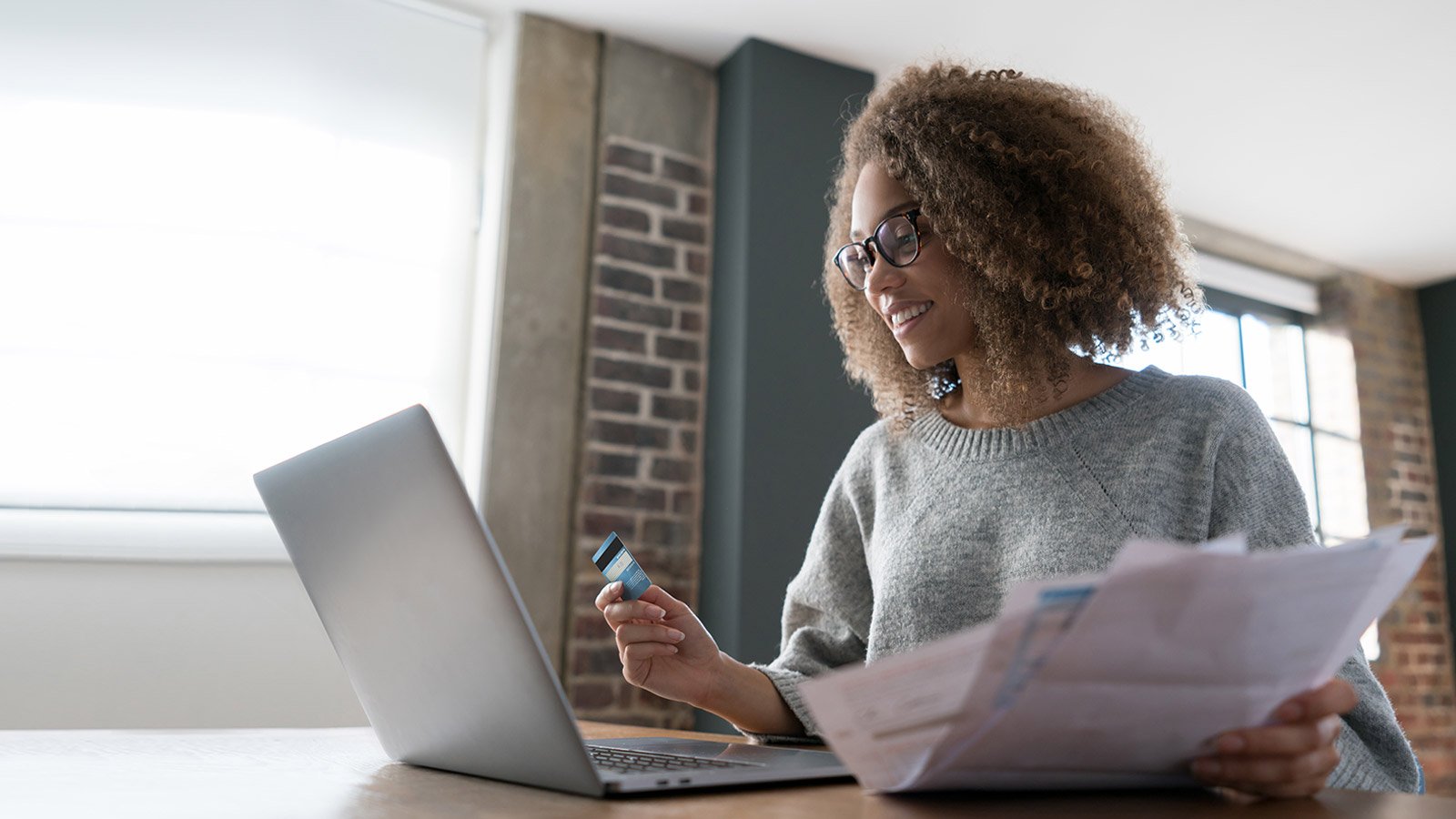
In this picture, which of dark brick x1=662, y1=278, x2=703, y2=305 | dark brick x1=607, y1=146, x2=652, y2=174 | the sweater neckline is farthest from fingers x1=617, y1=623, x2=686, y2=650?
dark brick x1=607, y1=146, x2=652, y2=174

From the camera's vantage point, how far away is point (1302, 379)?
5.00m

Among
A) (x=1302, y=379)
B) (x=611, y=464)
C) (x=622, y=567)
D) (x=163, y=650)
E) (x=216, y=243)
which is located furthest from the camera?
(x=1302, y=379)

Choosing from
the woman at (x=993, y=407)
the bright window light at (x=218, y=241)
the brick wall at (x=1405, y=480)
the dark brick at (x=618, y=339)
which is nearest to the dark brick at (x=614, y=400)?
the dark brick at (x=618, y=339)

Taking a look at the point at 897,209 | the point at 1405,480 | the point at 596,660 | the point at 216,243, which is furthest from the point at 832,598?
the point at 1405,480

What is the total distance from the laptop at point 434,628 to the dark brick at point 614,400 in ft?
6.66

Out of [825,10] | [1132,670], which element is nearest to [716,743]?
[1132,670]

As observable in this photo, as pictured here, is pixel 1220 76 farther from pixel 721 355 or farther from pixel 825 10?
pixel 721 355

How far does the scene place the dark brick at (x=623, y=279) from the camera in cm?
303

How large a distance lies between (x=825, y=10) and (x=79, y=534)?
2.27 metres

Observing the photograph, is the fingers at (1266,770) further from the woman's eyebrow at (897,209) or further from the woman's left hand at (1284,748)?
the woman's eyebrow at (897,209)

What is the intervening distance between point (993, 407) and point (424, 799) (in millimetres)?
940

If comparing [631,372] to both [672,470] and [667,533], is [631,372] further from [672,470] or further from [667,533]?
[667,533]

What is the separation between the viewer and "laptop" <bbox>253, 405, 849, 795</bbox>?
0.67 meters

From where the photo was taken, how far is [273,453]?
8.52 feet
